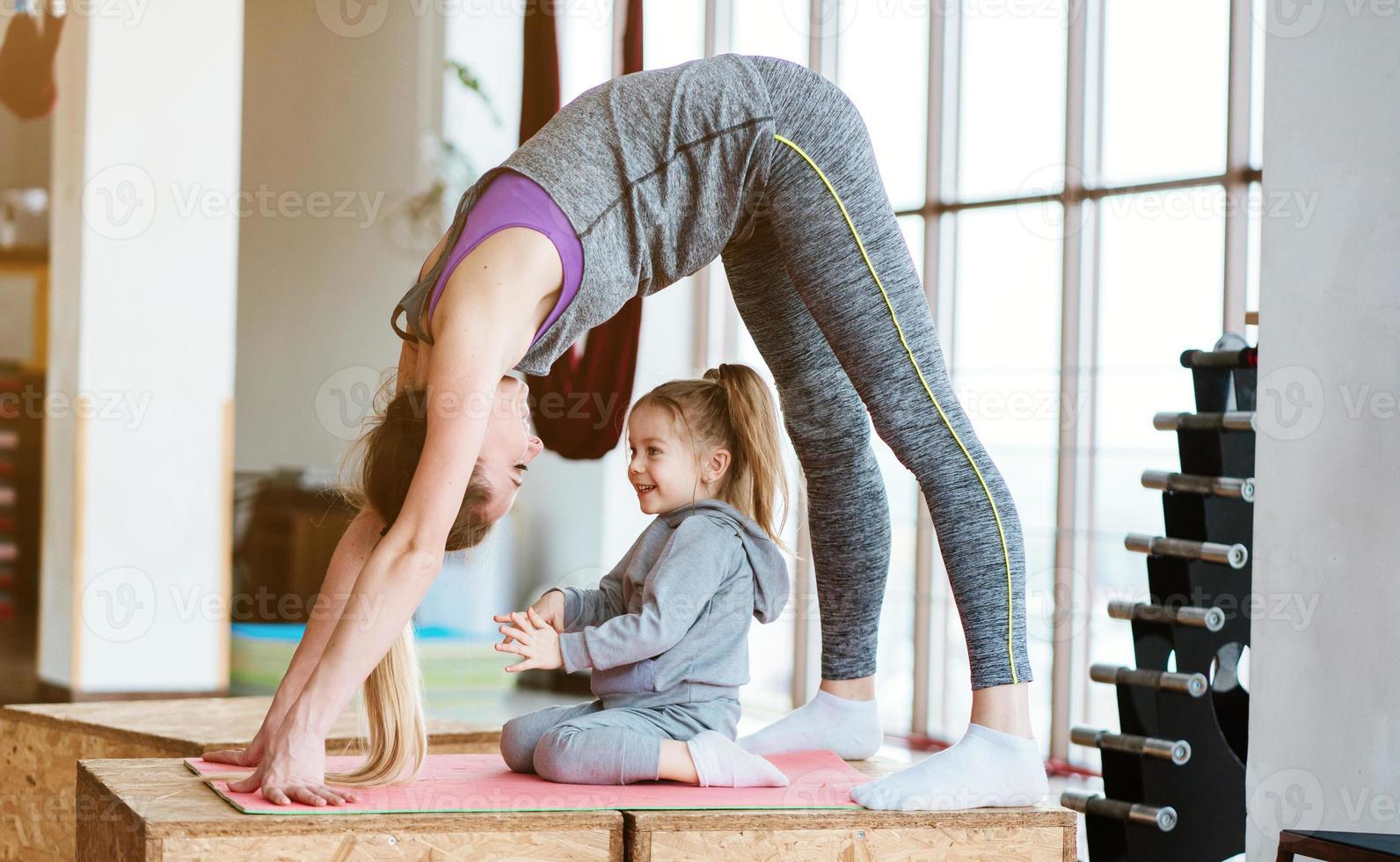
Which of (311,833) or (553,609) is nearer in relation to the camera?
(311,833)

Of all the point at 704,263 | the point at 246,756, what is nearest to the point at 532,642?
the point at 246,756

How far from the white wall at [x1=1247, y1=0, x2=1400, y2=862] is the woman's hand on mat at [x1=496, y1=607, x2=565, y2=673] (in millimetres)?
1144

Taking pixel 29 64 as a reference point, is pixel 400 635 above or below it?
below

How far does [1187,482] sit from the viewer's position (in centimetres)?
257

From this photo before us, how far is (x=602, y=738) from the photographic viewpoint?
185 centimetres

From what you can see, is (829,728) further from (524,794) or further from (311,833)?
(311,833)

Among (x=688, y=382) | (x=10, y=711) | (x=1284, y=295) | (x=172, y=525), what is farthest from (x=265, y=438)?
(x=1284, y=295)

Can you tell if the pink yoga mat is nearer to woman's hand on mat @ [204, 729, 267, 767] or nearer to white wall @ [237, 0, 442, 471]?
woman's hand on mat @ [204, 729, 267, 767]

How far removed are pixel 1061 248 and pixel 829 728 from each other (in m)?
2.88

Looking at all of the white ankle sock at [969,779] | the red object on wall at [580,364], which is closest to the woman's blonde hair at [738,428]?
the white ankle sock at [969,779]

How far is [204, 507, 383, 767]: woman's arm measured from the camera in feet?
6.18

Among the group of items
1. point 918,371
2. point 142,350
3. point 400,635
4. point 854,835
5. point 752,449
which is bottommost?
point 854,835

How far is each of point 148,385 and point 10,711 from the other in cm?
206

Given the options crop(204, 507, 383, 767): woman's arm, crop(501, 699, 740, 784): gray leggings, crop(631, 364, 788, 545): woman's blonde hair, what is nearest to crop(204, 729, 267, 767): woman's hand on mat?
crop(204, 507, 383, 767): woman's arm
